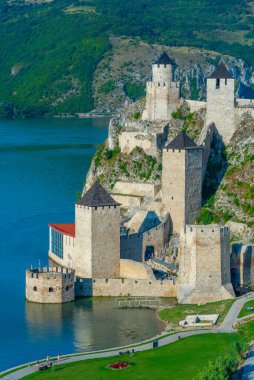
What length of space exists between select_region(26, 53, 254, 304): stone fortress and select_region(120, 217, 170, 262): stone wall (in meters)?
0.04

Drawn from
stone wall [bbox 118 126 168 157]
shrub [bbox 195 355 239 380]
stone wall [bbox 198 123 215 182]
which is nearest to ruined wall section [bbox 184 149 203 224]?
stone wall [bbox 198 123 215 182]

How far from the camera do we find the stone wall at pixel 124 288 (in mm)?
47156

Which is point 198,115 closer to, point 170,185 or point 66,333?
point 170,185

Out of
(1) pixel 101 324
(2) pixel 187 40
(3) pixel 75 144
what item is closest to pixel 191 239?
(1) pixel 101 324

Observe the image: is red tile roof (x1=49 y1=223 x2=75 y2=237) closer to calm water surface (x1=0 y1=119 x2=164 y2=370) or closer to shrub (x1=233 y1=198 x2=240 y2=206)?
calm water surface (x1=0 y1=119 x2=164 y2=370)

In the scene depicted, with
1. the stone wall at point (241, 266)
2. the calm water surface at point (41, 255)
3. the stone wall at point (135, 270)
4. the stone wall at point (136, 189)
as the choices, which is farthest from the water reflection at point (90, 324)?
the stone wall at point (136, 189)

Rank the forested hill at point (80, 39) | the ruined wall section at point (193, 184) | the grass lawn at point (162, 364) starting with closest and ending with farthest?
the grass lawn at point (162, 364)
the ruined wall section at point (193, 184)
the forested hill at point (80, 39)

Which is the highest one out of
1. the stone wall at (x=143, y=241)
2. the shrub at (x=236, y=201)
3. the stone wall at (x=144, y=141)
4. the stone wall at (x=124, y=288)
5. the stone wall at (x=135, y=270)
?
the stone wall at (x=144, y=141)

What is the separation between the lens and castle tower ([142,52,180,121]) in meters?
59.3

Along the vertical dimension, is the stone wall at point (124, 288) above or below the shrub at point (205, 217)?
below

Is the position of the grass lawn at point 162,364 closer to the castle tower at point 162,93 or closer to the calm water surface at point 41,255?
the calm water surface at point 41,255

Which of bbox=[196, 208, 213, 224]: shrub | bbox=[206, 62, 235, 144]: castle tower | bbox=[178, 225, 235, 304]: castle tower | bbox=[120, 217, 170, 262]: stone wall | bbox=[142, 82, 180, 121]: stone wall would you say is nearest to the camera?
bbox=[178, 225, 235, 304]: castle tower

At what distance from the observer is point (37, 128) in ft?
416

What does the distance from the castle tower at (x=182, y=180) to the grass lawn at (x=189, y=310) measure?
6.79 metres
